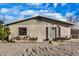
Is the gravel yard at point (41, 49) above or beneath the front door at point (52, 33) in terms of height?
beneath

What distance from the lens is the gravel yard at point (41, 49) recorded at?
14523mm

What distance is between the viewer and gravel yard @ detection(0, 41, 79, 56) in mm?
14523

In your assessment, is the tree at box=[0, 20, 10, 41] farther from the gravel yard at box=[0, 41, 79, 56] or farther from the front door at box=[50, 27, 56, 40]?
the front door at box=[50, 27, 56, 40]

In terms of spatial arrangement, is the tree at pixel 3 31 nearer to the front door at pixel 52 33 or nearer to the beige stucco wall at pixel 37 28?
the beige stucco wall at pixel 37 28

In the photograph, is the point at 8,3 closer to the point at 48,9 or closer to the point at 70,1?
the point at 48,9

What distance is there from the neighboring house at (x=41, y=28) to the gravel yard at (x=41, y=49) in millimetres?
393

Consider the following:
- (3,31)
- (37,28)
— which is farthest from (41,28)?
(3,31)

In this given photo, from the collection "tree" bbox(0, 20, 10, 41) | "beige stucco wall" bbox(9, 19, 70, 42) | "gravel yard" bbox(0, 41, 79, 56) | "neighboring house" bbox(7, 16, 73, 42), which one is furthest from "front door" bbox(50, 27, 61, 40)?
"tree" bbox(0, 20, 10, 41)

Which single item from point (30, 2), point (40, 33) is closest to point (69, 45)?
point (40, 33)

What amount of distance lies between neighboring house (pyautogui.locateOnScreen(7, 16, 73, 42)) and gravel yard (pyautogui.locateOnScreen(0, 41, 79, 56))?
0.39 m

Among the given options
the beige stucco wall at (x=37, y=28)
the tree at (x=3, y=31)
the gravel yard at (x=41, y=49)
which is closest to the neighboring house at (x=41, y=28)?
the beige stucco wall at (x=37, y=28)

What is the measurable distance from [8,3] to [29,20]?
1188 mm

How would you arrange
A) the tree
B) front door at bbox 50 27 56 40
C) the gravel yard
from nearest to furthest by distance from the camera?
1. the gravel yard
2. the tree
3. front door at bbox 50 27 56 40

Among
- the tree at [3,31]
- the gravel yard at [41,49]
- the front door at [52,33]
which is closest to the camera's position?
the gravel yard at [41,49]
